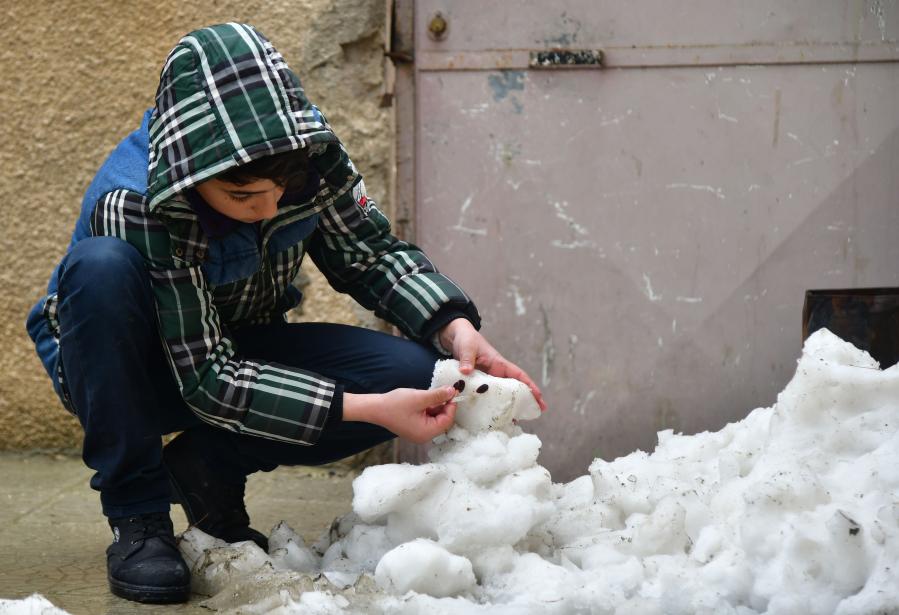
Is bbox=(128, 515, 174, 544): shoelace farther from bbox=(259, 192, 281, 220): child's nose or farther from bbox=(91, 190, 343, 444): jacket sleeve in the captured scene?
bbox=(259, 192, 281, 220): child's nose

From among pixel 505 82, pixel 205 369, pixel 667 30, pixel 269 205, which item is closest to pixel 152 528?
pixel 205 369

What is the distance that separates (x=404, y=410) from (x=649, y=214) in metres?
1.36

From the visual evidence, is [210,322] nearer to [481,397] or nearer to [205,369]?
[205,369]

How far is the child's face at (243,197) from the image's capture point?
1965 mm

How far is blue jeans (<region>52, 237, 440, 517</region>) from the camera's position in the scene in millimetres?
2035

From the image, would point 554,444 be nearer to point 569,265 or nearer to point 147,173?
point 569,265

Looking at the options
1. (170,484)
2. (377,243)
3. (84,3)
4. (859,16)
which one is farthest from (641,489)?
(84,3)

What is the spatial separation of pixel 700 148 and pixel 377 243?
1.14 meters

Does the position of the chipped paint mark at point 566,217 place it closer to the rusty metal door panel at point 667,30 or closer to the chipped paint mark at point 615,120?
the chipped paint mark at point 615,120

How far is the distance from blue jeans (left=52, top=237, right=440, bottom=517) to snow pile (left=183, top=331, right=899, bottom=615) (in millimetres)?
167

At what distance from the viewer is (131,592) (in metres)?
2.03

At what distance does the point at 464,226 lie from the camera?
3193 millimetres

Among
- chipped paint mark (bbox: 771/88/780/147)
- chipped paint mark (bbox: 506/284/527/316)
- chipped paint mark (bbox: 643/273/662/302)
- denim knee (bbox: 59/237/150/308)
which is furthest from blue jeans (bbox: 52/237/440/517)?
chipped paint mark (bbox: 771/88/780/147)

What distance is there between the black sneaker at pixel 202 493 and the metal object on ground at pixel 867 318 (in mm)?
1409
